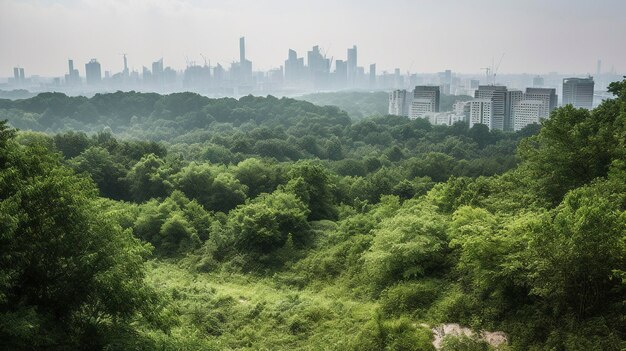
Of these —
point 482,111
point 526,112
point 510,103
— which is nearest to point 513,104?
point 510,103

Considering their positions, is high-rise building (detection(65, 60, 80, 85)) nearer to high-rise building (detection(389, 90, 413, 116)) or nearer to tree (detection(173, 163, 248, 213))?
high-rise building (detection(389, 90, 413, 116))

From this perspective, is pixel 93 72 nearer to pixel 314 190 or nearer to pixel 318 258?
pixel 314 190

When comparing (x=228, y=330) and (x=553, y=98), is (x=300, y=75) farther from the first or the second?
(x=228, y=330)

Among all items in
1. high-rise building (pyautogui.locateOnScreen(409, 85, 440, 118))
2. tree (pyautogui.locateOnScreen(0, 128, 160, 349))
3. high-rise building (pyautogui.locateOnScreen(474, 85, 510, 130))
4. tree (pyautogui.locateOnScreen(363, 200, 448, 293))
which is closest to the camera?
tree (pyautogui.locateOnScreen(0, 128, 160, 349))

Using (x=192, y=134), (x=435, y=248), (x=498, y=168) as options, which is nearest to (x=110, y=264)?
(x=435, y=248)

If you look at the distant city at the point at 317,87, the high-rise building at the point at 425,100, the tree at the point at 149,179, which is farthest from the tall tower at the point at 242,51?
the tree at the point at 149,179

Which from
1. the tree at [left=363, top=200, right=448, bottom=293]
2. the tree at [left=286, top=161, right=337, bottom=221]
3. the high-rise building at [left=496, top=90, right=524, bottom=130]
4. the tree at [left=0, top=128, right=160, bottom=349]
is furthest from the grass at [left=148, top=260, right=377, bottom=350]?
the high-rise building at [left=496, top=90, right=524, bottom=130]

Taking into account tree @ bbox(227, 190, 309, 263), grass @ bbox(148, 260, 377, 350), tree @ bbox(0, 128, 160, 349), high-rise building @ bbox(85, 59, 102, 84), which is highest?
high-rise building @ bbox(85, 59, 102, 84)

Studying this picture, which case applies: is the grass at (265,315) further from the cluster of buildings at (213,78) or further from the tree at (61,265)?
the cluster of buildings at (213,78)
